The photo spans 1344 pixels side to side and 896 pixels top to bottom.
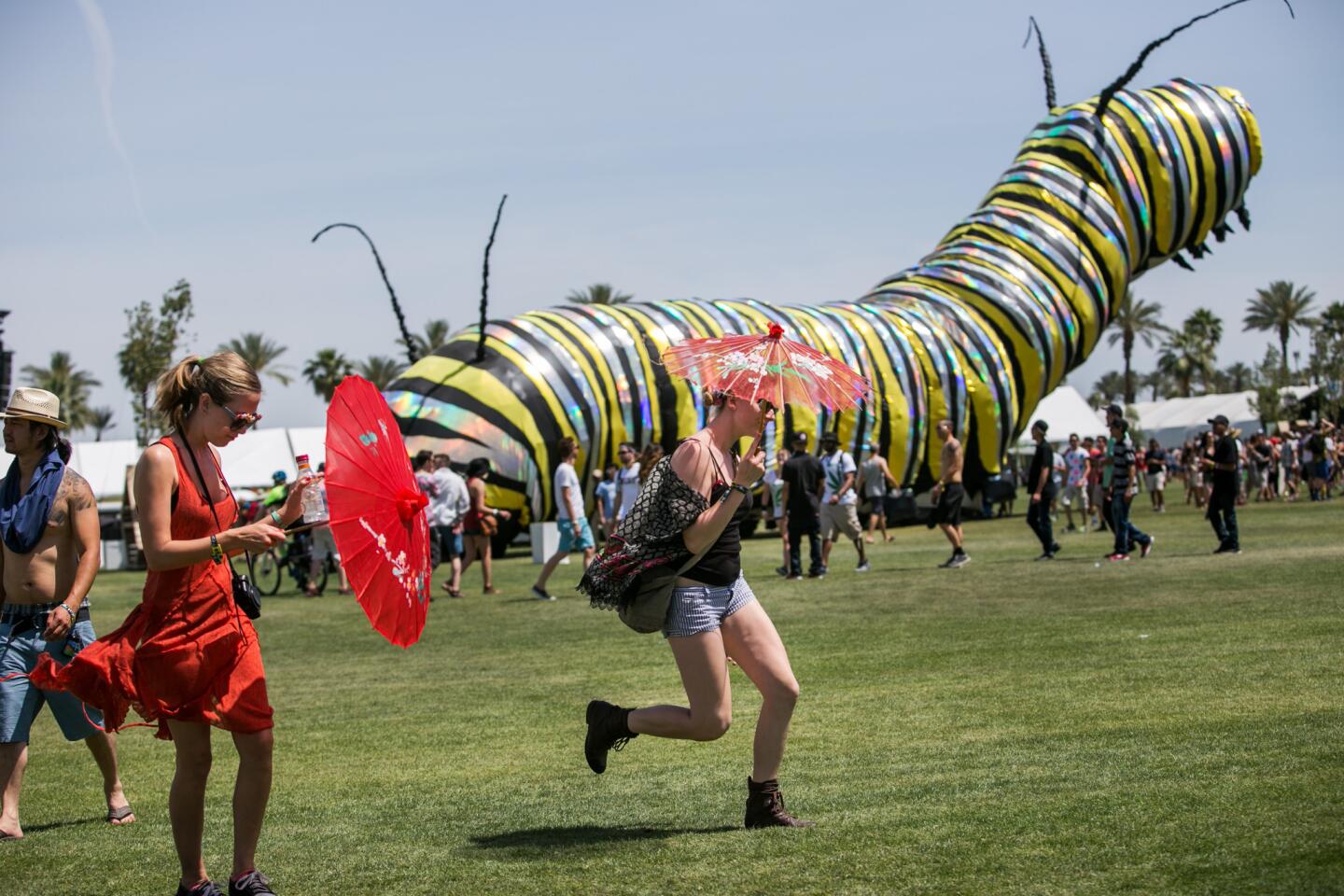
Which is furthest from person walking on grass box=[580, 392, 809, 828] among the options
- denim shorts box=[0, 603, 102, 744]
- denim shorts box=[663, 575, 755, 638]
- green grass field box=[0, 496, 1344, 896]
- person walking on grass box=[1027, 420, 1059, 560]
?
person walking on grass box=[1027, 420, 1059, 560]

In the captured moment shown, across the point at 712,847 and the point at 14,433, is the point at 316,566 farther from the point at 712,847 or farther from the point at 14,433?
the point at 712,847

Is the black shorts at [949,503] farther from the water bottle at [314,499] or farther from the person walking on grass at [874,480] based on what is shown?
the water bottle at [314,499]

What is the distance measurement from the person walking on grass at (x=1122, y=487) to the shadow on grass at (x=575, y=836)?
1183 centimetres

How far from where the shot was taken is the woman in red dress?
4.48 meters

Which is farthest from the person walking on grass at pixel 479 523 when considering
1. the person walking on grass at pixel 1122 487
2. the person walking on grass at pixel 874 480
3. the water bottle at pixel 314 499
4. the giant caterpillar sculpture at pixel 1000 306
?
the water bottle at pixel 314 499

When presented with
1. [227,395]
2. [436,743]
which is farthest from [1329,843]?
[436,743]

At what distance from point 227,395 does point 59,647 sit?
193cm

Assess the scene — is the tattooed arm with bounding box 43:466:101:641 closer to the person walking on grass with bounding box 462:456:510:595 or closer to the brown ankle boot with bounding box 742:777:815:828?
the brown ankle boot with bounding box 742:777:815:828

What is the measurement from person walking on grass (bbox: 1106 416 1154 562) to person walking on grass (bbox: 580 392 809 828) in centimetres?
1173

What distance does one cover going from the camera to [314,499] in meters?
4.89

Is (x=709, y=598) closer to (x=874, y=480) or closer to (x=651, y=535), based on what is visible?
(x=651, y=535)

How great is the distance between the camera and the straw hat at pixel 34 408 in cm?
571

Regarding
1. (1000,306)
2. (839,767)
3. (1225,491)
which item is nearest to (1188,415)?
(1000,306)

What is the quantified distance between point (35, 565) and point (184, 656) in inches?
66.0
